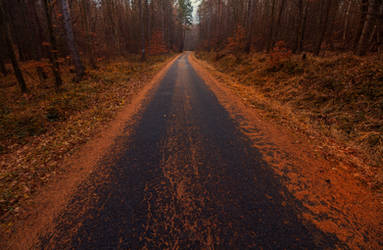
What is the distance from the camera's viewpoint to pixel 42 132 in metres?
5.11

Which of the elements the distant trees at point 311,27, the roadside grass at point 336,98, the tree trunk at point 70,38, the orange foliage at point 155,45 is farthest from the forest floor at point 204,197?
the orange foliage at point 155,45

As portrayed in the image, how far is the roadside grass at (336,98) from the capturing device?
4285 millimetres

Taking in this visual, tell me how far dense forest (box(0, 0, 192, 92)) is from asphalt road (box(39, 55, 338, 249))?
9.21 m

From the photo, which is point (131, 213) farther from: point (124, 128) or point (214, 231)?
point (124, 128)

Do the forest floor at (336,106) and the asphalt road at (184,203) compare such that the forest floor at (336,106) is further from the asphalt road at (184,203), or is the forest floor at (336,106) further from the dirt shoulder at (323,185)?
the asphalt road at (184,203)

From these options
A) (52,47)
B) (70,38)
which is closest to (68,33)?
(70,38)

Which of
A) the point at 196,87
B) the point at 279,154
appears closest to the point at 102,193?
the point at 279,154

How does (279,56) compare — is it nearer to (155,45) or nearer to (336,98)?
(336,98)

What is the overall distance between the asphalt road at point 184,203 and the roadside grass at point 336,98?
2550 mm

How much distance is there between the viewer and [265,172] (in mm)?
3117

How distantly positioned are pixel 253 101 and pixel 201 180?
17.4 ft

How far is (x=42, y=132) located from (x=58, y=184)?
3.14 metres

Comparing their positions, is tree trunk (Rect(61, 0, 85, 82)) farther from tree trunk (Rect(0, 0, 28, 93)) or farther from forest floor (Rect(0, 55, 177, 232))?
tree trunk (Rect(0, 0, 28, 93))

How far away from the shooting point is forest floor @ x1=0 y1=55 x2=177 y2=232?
115 inches
